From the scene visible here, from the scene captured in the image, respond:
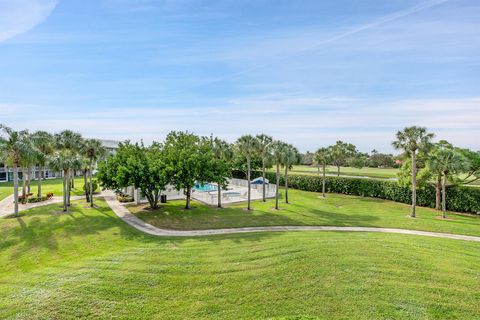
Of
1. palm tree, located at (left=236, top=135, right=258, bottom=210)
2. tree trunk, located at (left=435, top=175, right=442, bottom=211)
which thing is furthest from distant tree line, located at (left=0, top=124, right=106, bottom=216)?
tree trunk, located at (left=435, top=175, right=442, bottom=211)

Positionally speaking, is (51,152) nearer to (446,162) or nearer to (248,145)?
(248,145)

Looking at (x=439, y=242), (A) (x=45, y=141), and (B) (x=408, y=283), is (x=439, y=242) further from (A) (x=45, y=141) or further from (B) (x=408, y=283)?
(A) (x=45, y=141)

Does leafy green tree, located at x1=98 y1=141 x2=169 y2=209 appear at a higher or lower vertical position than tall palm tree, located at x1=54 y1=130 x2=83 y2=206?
lower

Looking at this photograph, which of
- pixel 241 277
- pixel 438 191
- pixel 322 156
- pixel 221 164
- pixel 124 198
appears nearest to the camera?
pixel 241 277

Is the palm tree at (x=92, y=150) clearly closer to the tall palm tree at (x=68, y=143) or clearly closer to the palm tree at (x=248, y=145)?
A: the tall palm tree at (x=68, y=143)

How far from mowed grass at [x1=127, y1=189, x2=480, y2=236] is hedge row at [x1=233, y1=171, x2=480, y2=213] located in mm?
1668

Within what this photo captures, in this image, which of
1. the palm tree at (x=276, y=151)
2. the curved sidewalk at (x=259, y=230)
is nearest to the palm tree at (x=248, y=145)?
the palm tree at (x=276, y=151)

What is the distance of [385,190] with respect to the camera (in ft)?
115

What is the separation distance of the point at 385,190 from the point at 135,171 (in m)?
30.0

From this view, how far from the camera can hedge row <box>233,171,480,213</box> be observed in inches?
1093

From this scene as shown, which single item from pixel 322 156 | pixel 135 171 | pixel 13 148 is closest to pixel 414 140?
pixel 322 156

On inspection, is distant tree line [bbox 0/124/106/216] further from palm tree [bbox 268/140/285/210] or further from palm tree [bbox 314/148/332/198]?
palm tree [bbox 314/148/332/198]

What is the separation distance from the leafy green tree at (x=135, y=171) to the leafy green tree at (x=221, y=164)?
4.74 m

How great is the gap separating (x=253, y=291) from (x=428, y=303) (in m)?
6.55
